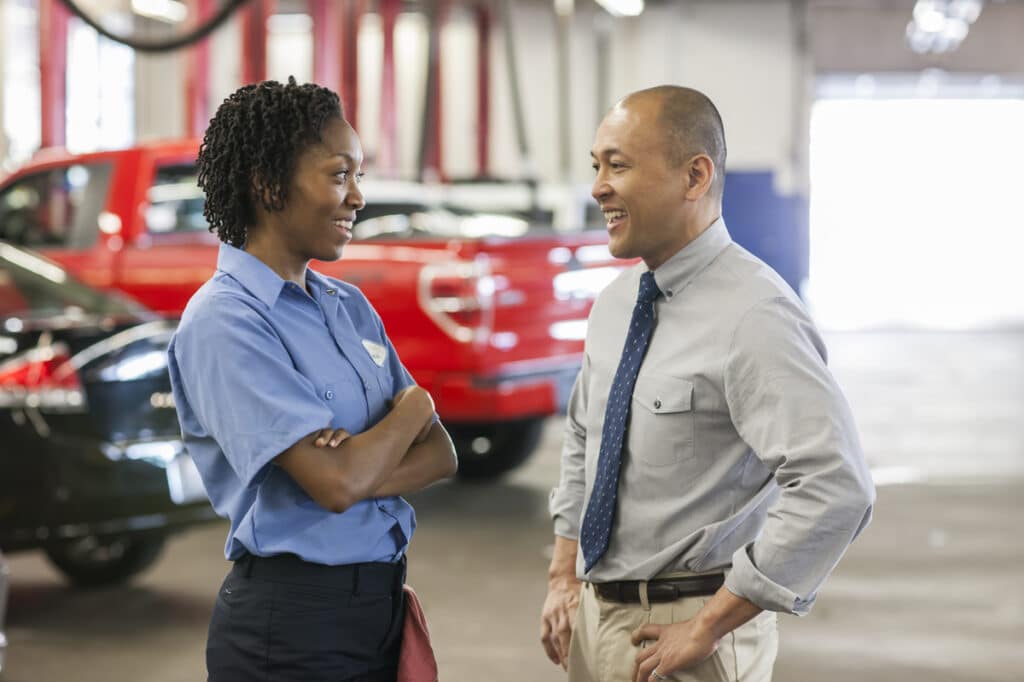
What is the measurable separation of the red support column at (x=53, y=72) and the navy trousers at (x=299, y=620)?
11382 millimetres

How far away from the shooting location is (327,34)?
16.3 m

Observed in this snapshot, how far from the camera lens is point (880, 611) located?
5727 mm

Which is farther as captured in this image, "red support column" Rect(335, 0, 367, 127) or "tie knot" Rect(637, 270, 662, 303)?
"red support column" Rect(335, 0, 367, 127)

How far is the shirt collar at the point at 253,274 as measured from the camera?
2213 millimetres

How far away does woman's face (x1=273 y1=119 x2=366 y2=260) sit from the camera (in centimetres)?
225

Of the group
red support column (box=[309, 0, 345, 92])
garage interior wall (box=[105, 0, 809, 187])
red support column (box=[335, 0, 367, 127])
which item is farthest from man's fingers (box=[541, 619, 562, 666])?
garage interior wall (box=[105, 0, 809, 187])

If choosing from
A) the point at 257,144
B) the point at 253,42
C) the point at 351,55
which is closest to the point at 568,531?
the point at 257,144

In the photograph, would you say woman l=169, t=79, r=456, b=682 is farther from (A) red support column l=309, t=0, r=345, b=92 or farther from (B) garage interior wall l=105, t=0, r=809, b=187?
(B) garage interior wall l=105, t=0, r=809, b=187

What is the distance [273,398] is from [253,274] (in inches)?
9.1

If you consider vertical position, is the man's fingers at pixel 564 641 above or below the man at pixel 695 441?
below

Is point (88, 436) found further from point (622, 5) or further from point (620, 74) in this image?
point (620, 74)

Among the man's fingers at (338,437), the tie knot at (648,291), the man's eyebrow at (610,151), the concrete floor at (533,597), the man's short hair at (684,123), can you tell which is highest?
the man's short hair at (684,123)

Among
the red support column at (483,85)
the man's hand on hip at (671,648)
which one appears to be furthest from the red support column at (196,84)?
the man's hand on hip at (671,648)

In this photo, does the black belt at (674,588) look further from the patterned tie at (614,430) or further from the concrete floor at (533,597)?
the concrete floor at (533,597)
